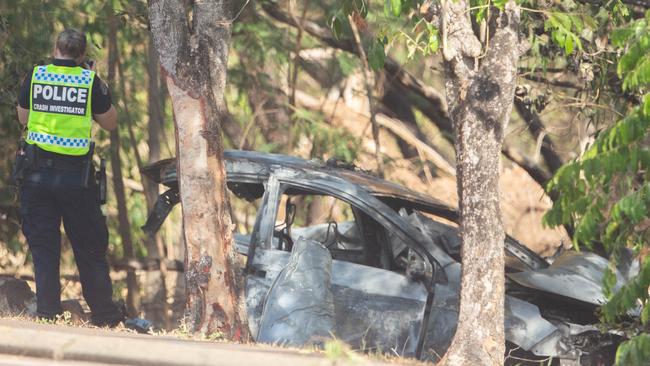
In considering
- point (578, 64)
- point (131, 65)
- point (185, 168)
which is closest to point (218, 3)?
point (185, 168)

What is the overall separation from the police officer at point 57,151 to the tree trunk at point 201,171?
76 centimetres

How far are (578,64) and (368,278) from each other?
3229 millimetres

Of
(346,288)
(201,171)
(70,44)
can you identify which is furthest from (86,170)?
(346,288)

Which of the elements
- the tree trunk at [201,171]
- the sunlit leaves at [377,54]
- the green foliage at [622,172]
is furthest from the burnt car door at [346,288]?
the green foliage at [622,172]

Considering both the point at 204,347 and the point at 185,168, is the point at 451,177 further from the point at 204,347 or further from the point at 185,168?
the point at 204,347

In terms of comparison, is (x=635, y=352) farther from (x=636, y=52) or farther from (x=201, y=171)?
(x=201, y=171)

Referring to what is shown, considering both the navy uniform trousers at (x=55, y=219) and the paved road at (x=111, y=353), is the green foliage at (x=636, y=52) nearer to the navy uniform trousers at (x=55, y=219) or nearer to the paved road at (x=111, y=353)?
the paved road at (x=111, y=353)

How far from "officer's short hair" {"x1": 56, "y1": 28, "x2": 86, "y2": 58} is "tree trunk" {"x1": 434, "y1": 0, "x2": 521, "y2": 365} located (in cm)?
224

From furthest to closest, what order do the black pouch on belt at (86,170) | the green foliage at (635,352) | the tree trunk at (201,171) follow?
1. the black pouch on belt at (86,170)
2. the tree trunk at (201,171)
3. the green foliage at (635,352)

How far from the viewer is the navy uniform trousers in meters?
6.97

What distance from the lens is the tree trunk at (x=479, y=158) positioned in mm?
6062

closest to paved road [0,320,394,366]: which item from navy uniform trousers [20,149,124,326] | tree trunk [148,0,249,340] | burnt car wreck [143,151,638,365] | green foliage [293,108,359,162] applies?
tree trunk [148,0,249,340]

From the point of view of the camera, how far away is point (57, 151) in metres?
6.96

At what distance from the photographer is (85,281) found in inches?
287
